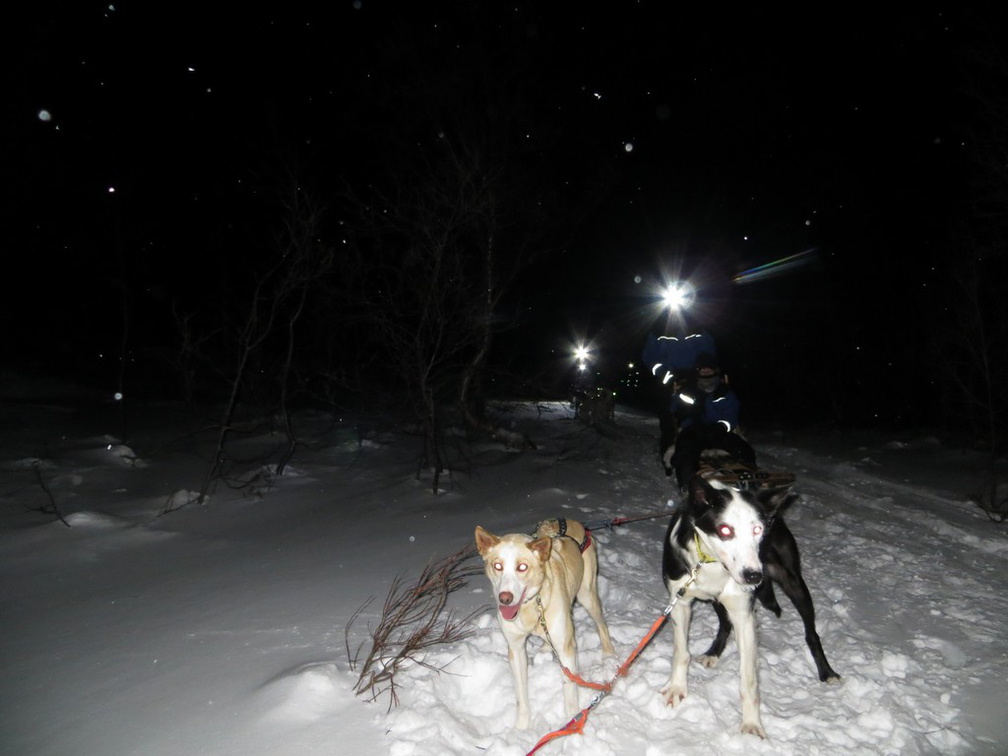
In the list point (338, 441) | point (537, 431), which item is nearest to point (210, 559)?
point (338, 441)

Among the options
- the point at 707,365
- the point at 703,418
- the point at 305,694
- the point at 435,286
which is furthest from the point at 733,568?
→ the point at 435,286

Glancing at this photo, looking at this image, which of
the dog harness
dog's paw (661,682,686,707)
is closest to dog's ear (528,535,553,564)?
the dog harness

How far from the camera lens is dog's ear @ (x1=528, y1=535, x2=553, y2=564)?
3.28m

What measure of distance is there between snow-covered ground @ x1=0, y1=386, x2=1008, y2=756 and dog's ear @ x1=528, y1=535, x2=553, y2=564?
103cm

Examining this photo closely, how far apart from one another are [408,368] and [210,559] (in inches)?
156

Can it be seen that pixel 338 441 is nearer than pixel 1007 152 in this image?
No

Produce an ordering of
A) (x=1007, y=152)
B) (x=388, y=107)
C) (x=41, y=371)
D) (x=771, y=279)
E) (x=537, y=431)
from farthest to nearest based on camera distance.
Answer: (x=771, y=279)
(x=41, y=371)
(x=537, y=431)
(x=388, y=107)
(x=1007, y=152)

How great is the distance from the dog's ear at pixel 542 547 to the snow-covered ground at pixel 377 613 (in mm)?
1028

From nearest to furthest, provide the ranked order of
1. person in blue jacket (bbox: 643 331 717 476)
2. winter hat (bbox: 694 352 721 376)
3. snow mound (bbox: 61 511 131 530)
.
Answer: winter hat (bbox: 694 352 721 376) → person in blue jacket (bbox: 643 331 717 476) → snow mound (bbox: 61 511 131 530)

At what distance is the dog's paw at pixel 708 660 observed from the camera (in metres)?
4.04

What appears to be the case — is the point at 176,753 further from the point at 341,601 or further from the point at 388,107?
the point at 388,107

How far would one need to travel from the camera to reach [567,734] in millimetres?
3266

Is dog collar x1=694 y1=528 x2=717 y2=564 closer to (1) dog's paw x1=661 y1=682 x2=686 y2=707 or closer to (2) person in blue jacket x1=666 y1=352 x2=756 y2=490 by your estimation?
(1) dog's paw x1=661 y1=682 x2=686 y2=707

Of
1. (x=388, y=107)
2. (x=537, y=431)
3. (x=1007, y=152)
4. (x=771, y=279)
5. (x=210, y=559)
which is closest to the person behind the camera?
(x=210, y=559)
